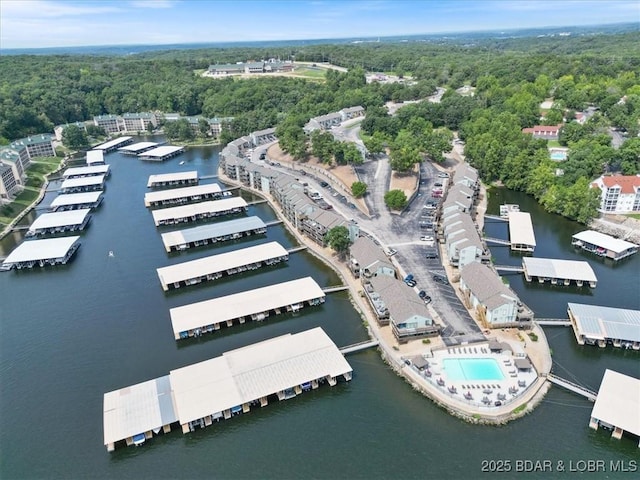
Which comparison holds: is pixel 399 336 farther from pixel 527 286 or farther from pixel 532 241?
pixel 532 241

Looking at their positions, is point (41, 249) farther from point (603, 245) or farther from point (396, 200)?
point (603, 245)

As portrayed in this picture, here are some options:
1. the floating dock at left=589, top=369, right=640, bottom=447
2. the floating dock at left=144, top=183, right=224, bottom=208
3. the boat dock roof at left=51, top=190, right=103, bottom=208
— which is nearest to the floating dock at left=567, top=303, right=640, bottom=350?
the floating dock at left=589, top=369, right=640, bottom=447

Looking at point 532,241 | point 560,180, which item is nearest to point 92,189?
point 532,241

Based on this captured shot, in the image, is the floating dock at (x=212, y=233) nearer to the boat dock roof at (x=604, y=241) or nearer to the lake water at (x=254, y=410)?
the lake water at (x=254, y=410)

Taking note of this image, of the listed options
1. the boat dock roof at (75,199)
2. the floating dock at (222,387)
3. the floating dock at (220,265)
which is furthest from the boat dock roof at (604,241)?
the boat dock roof at (75,199)

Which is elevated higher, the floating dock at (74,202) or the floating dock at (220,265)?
the floating dock at (74,202)
